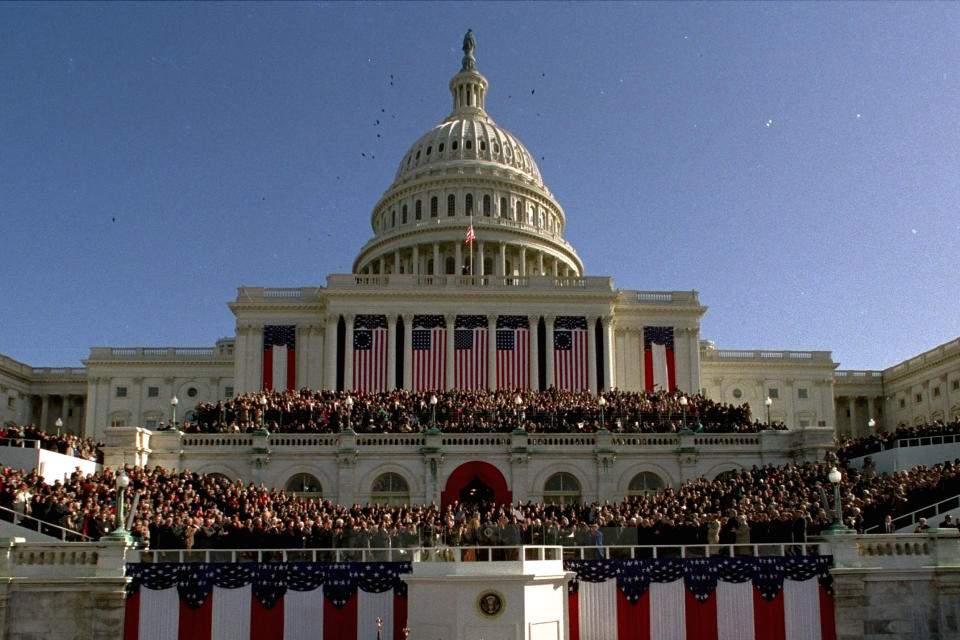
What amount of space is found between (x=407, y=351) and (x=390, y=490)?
30460 millimetres

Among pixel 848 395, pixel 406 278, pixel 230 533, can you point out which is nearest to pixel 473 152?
pixel 406 278

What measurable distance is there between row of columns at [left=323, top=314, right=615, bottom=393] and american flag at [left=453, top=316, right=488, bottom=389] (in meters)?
0.32

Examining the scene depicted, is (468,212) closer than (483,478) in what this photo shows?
No

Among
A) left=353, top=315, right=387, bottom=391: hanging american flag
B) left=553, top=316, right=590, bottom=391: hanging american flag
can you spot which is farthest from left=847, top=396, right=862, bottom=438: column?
left=353, top=315, right=387, bottom=391: hanging american flag

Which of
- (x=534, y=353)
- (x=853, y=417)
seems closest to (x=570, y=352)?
(x=534, y=353)

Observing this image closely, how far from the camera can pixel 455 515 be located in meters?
39.8

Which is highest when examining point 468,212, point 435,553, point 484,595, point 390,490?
point 468,212

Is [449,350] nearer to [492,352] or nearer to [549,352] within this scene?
[492,352]

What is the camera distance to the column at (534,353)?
261 feet

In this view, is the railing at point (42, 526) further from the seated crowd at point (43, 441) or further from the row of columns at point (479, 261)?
the row of columns at point (479, 261)

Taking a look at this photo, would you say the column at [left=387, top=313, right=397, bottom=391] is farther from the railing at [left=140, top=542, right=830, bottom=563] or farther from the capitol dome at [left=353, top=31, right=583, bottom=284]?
the railing at [left=140, top=542, right=830, bottom=563]

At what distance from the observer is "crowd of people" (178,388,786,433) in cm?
5178

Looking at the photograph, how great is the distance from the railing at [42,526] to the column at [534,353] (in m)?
47.2

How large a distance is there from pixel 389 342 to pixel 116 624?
49875 millimetres
